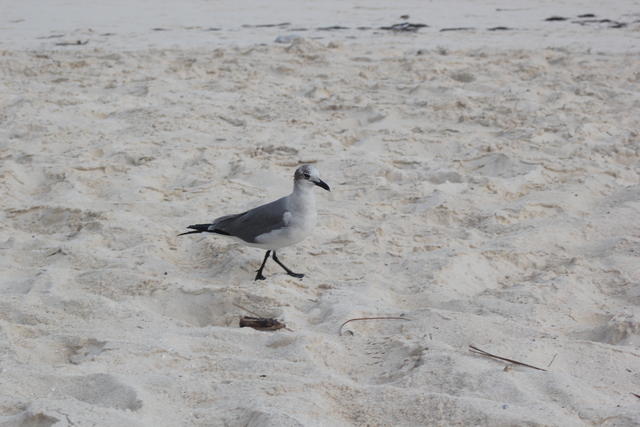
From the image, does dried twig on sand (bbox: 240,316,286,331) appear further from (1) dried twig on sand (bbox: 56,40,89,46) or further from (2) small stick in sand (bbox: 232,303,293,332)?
(1) dried twig on sand (bbox: 56,40,89,46)

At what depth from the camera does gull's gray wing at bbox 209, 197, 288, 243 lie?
3586 millimetres

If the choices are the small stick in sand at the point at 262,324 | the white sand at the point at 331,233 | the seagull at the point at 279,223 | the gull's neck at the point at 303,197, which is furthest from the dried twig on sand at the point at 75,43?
the small stick in sand at the point at 262,324

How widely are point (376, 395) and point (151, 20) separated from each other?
24.7 feet

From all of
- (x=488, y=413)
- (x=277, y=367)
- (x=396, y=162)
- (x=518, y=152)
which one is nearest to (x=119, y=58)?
(x=396, y=162)

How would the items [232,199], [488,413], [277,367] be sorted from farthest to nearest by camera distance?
1. [232,199]
2. [277,367]
3. [488,413]

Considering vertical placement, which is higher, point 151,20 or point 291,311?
point 151,20

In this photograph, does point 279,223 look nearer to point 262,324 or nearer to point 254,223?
point 254,223

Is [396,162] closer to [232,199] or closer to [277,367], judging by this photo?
[232,199]

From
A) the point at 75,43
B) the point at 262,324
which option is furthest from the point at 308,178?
the point at 75,43

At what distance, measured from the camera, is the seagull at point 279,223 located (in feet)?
11.7

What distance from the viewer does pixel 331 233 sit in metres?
4.11

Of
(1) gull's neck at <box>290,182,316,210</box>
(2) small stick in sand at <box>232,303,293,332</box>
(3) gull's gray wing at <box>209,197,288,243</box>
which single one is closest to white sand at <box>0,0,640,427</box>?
(2) small stick in sand at <box>232,303,293,332</box>

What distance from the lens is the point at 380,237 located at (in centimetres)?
400

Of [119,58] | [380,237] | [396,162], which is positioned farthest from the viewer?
[119,58]
